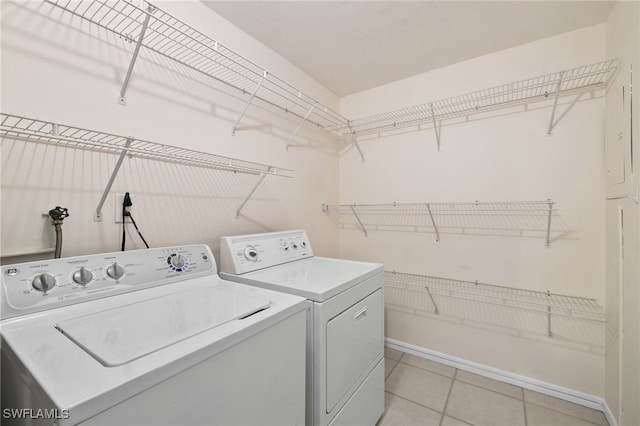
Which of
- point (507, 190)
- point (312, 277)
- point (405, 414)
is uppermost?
point (507, 190)

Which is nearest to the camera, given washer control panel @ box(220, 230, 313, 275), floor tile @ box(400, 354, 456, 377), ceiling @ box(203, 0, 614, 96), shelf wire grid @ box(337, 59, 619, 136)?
washer control panel @ box(220, 230, 313, 275)

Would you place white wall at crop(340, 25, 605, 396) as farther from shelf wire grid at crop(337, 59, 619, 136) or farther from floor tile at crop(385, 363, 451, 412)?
floor tile at crop(385, 363, 451, 412)

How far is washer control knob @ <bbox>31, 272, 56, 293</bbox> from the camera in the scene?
0.88 metres

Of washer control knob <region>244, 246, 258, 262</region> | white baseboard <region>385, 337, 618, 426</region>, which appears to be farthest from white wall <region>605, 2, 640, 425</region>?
washer control knob <region>244, 246, 258, 262</region>

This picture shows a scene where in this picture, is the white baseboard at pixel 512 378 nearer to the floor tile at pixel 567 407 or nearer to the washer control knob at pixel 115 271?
the floor tile at pixel 567 407

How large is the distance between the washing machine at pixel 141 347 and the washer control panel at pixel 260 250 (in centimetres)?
28

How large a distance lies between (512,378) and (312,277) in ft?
5.93

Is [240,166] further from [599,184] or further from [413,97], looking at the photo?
[599,184]

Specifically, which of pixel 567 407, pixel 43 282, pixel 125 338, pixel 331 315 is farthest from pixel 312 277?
pixel 567 407

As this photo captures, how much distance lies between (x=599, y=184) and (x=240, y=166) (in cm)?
232

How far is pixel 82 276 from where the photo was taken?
97cm

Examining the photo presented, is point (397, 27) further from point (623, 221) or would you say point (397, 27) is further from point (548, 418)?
point (548, 418)

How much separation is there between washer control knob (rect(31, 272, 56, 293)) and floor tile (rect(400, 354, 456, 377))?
2362 millimetres

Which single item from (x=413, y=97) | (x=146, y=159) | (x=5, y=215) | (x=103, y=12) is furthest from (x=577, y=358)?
(x=103, y=12)
